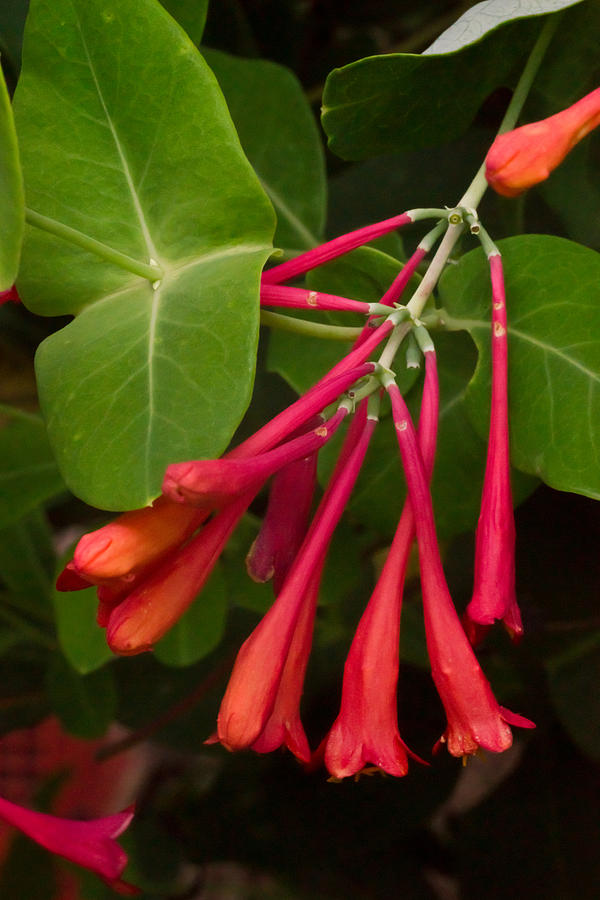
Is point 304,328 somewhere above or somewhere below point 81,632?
above

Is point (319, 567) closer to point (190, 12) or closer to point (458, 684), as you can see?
point (458, 684)

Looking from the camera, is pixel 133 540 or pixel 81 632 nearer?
pixel 133 540

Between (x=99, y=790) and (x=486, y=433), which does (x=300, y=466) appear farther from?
(x=99, y=790)

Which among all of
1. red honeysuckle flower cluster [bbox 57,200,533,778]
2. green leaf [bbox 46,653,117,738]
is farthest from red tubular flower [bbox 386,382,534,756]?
green leaf [bbox 46,653,117,738]

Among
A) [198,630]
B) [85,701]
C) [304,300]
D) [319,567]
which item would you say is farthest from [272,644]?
[85,701]

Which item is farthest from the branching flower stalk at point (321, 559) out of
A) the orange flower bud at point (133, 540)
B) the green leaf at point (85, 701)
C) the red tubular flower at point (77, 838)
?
the green leaf at point (85, 701)

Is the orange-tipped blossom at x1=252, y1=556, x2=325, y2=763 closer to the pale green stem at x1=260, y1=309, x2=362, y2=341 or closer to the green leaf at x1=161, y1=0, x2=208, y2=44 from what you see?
the pale green stem at x1=260, y1=309, x2=362, y2=341
